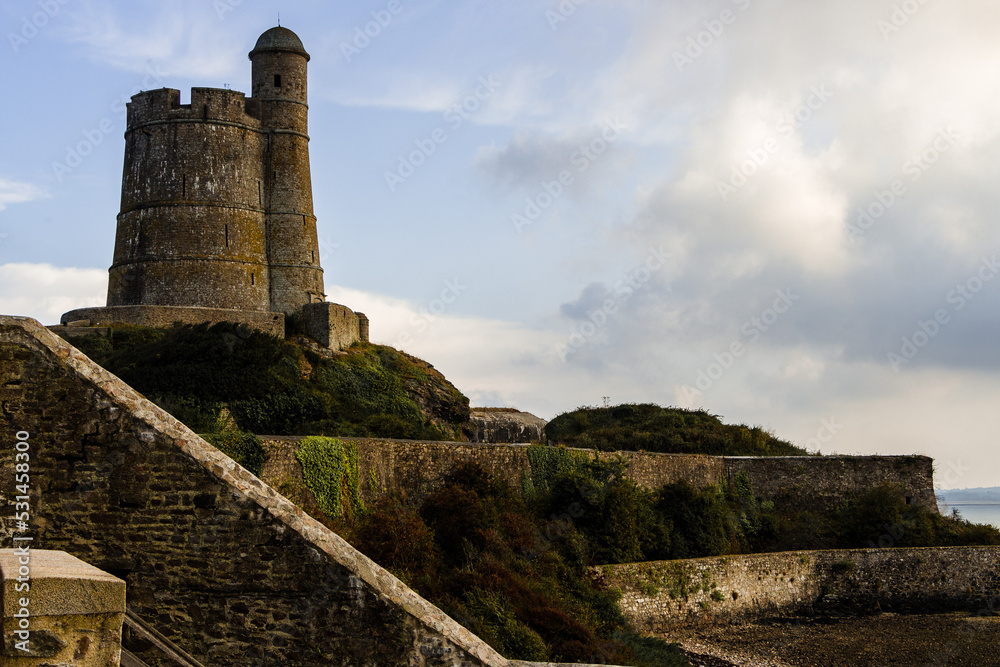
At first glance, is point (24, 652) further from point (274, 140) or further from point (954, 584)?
point (274, 140)

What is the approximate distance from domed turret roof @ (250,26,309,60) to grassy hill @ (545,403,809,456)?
1794 cm

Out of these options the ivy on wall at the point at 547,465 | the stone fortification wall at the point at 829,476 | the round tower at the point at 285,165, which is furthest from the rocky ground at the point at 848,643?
the round tower at the point at 285,165

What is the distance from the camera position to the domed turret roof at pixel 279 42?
3853 centimetres

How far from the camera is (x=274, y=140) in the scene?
126 ft

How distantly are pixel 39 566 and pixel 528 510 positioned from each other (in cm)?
1494

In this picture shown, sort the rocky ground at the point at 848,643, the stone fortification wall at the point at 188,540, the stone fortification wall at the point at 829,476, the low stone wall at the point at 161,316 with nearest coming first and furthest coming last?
the stone fortification wall at the point at 188,540, the rocky ground at the point at 848,643, the stone fortification wall at the point at 829,476, the low stone wall at the point at 161,316

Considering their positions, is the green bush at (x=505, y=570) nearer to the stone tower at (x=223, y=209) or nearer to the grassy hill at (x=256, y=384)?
the grassy hill at (x=256, y=384)

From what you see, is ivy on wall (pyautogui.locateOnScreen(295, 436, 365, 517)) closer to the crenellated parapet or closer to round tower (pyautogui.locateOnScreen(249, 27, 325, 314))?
round tower (pyautogui.locateOnScreen(249, 27, 325, 314))

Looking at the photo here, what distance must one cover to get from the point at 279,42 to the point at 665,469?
74.9 feet

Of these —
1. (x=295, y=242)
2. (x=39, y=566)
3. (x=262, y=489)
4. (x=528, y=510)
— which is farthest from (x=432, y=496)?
(x=295, y=242)

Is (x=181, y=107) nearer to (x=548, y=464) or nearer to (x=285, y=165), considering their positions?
(x=285, y=165)

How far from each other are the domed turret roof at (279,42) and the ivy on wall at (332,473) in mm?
25382

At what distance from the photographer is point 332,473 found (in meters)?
16.6

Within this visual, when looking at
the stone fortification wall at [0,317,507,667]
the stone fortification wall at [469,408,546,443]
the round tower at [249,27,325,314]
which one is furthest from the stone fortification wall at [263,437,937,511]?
the round tower at [249,27,325,314]
